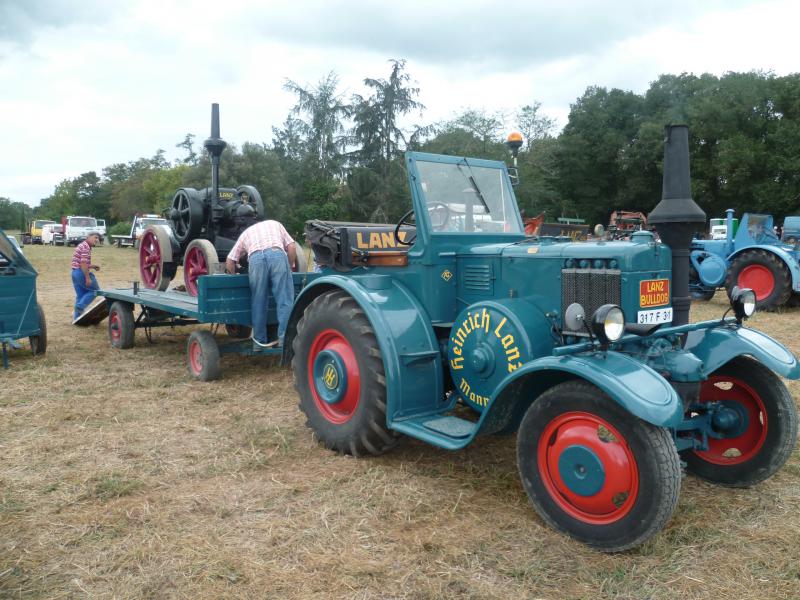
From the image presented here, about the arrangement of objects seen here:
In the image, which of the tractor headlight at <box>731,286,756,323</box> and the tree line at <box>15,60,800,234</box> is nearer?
the tractor headlight at <box>731,286,756,323</box>

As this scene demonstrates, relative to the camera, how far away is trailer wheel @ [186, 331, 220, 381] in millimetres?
6246

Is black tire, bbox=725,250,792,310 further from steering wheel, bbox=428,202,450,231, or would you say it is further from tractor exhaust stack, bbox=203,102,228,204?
tractor exhaust stack, bbox=203,102,228,204

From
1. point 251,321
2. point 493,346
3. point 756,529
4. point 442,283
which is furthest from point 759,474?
point 251,321

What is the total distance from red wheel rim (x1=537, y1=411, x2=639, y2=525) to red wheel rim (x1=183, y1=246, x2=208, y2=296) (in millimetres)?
5140

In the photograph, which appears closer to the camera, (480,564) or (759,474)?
(480,564)

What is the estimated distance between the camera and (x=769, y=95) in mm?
29375

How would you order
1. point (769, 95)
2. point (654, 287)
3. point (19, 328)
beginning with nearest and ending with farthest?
point (654, 287), point (19, 328), point (769, 95)

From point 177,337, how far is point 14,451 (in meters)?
4.48

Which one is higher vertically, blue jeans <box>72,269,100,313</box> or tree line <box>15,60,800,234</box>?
tree line <box>15,60,800,234</box>

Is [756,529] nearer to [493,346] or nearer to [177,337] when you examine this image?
[493,346]

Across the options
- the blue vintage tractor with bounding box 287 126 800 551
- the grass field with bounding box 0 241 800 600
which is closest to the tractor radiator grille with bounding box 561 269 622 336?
the blue vintage tractor with bounding box 287 126 800 551

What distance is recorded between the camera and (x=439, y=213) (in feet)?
14.0

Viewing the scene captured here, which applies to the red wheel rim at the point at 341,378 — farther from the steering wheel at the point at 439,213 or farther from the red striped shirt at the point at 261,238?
the red striped shirt at the point at 261,238

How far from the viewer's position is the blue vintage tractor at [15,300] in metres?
6.64
